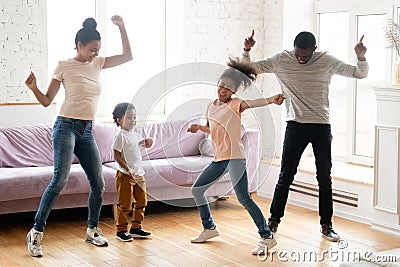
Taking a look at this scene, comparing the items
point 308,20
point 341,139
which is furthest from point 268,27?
point 341,139

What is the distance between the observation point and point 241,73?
4402 millimetres

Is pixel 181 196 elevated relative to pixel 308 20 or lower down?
lower down

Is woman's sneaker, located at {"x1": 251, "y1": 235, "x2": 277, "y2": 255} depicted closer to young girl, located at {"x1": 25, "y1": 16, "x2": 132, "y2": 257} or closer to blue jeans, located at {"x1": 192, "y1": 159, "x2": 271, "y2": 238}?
blue jeans, located at {"x1": 192, "y1": 159, "x2": 271, "y2": 238}

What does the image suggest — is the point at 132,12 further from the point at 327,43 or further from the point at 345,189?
the point at 345,189

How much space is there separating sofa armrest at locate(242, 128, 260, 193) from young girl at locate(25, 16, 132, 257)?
1691 millimetres

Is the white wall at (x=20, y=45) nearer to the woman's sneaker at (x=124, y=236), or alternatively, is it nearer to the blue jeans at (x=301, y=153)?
the woman's sneaker at (x=124, y=236)

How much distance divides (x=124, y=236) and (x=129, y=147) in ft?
1.89

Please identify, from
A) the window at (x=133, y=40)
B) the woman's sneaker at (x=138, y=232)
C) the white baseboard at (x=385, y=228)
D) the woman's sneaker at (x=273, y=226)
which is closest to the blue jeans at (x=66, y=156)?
the woman's sneaker at (x=138, y=232)

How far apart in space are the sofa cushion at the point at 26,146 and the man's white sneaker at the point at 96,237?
3.17ft

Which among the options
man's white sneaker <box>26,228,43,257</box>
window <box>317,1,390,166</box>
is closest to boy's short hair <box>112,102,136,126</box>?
man's white sneaker <box>26,228,43,257</box>

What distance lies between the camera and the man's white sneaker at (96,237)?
4.56 metres

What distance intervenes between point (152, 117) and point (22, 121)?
4.08 feet

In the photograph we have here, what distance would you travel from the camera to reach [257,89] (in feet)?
20.6

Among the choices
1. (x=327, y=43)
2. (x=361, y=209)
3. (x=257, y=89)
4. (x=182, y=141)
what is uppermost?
(x=327, y=43)
